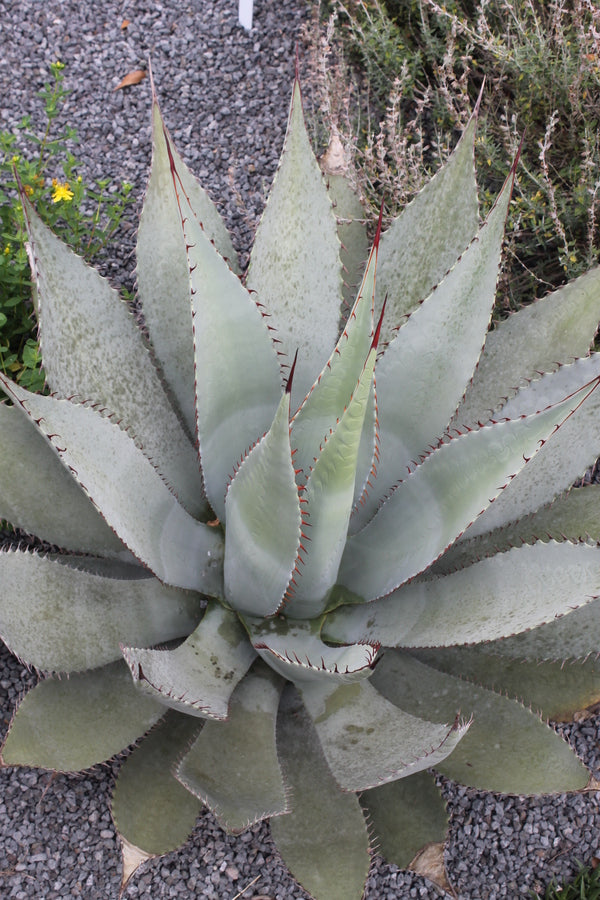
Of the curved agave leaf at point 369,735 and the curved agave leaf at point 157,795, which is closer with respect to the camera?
the curved agave leaf at point 369,735

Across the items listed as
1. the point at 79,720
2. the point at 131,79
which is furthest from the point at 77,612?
the point at 131,79

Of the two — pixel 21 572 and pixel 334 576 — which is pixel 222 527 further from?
pixel 21 572

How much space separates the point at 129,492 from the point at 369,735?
0.57 metres

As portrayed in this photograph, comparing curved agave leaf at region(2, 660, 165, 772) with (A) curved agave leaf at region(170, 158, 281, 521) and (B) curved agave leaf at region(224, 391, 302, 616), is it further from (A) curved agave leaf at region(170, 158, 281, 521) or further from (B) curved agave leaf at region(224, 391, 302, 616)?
(A) curved agave leaf at region(170, 158, 281, 521)

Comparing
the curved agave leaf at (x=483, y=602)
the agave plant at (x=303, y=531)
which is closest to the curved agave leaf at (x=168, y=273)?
the agave plant at (x=303, y=531)

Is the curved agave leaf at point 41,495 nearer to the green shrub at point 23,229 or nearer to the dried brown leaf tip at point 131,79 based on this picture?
the green shrub at point 23,229

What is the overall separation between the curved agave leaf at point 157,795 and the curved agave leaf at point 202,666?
166 millimetres

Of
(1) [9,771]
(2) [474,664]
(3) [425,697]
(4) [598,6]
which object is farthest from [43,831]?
(4) [598,6]

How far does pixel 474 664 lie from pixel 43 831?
0.91 meters

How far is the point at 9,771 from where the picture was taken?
170 centimetres

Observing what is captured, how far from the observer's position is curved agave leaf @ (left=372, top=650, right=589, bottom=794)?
1.44m

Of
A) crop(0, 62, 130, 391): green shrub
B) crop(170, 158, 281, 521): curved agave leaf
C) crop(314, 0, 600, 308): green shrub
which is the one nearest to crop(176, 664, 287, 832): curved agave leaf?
crop(170, 158, 281, 521): curved agave leaf

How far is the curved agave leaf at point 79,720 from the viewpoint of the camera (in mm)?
1381

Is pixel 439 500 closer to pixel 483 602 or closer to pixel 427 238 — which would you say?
pixel 483 602
